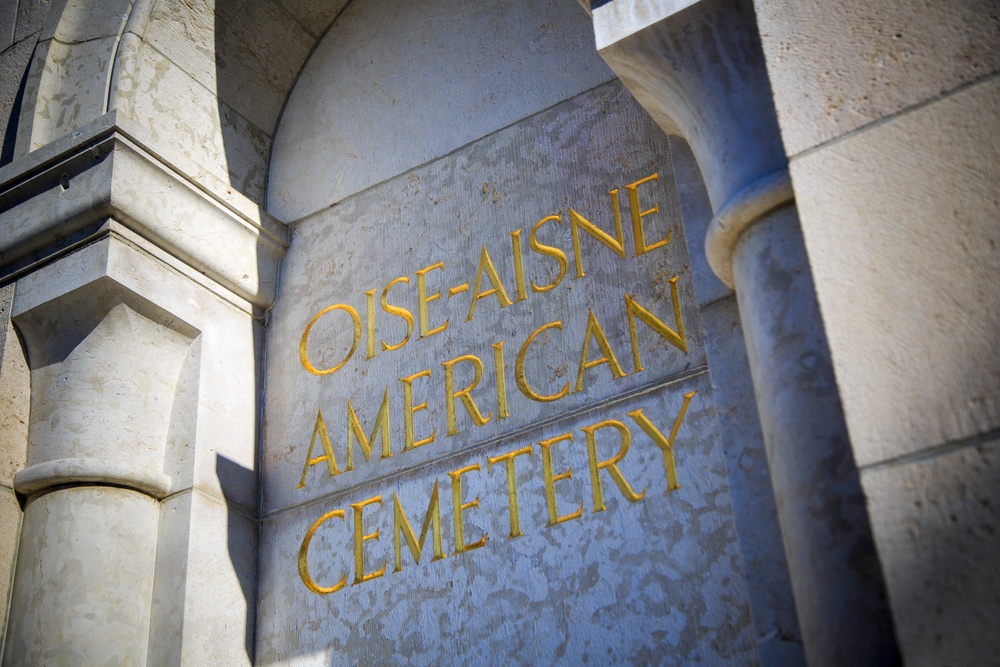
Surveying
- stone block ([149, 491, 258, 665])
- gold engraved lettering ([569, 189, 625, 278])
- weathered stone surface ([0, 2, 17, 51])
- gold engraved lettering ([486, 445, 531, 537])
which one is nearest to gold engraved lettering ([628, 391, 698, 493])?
gold engraved lettering ([486, 445, 531, 537])

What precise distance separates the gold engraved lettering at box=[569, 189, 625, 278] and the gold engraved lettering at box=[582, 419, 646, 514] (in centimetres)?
62

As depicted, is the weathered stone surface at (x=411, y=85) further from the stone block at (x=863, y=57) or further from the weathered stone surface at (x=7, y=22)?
the stone block at (x=863, y=57)

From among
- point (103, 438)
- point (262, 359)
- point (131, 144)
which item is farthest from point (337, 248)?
point (103, 438)

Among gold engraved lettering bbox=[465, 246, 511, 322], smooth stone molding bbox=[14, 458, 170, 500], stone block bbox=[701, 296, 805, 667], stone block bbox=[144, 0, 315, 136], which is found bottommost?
stone block bbox=[701, 296, 805, 667]

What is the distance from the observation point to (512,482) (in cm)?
418

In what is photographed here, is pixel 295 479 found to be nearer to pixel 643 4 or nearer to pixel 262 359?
pixel 262 359

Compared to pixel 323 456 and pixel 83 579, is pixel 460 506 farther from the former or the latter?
pixel 83 579

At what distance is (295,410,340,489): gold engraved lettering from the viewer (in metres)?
4.67

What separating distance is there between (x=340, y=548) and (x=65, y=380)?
1236 mm

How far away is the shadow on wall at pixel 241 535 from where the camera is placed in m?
4.51

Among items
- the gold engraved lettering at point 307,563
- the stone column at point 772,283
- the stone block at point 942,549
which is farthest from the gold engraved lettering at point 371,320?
the stone block at point 942,549

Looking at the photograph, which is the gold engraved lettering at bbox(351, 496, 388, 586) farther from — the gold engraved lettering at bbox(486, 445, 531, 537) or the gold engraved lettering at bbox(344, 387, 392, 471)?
the gold engraved lettering at bbox(486, 445, 531, 537)

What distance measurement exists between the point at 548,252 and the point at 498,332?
0.35 metres

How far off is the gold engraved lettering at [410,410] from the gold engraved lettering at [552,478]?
502 millimetres
